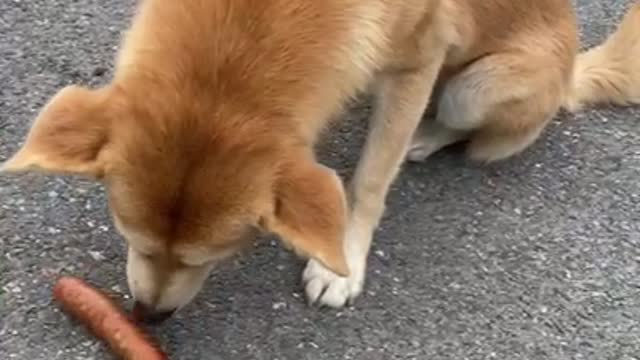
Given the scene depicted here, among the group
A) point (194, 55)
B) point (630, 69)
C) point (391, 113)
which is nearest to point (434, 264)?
point (391, 113)

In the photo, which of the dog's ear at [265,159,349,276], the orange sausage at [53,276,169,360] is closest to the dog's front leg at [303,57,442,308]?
the orange sausage at [53,276,169,360]

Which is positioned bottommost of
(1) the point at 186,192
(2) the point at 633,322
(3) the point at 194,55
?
(2) the point at 633,322

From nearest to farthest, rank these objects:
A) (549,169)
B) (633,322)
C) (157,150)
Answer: (157,150) → (633,322) → (549,169)

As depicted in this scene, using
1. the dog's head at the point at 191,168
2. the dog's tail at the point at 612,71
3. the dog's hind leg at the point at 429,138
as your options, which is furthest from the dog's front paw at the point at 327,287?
the dog's tail at the point at 612,71

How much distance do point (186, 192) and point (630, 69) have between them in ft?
6.07

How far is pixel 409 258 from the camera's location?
3.60 metres

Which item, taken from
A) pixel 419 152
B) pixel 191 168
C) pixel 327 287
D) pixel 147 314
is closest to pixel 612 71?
pixel 419 152

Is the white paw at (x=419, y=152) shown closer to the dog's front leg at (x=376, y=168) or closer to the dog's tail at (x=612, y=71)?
the dog's front leg at (x=376, y=168)

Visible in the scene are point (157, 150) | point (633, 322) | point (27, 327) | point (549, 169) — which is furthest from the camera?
point (549, 169)

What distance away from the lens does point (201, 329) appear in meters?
3.33

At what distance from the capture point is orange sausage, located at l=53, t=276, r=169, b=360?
3.14 metres

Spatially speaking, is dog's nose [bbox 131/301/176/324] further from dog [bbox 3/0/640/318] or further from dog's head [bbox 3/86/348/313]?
dog's head [bbox 3/86/348/313]

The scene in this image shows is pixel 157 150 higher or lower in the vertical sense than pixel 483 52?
higher

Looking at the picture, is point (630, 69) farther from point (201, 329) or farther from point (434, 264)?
point (201, 329)
